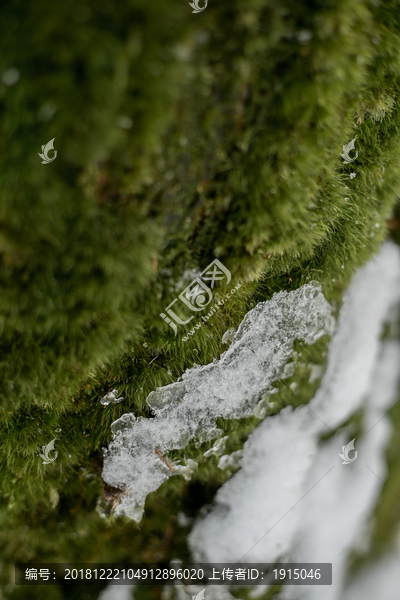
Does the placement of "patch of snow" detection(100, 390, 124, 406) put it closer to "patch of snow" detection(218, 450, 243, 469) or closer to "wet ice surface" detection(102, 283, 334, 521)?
"wet ice surface" detection(102, 283, 334, 521)

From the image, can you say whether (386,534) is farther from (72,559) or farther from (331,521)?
(72,559)

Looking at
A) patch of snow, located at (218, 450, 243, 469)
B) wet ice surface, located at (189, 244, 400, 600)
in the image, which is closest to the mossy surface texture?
patch of snow, located at (218, 450, 243, 469)

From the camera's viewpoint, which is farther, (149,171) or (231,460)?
(231,460)

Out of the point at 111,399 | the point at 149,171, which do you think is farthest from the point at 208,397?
the point at 149,171

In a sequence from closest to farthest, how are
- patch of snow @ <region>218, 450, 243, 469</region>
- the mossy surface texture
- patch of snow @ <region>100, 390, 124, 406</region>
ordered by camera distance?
the mossy surface texture < patch of snow @ <region>100, 390, 124, 406</region> < patch of snow @ <region>218, 450, 243, 469</region>

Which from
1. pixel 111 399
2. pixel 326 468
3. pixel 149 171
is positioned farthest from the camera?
pixel 326 468

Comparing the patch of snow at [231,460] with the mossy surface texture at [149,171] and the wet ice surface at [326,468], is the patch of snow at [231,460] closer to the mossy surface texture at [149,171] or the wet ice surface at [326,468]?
the wet ice surface at [326,468]

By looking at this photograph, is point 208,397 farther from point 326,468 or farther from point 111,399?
point 326,468
